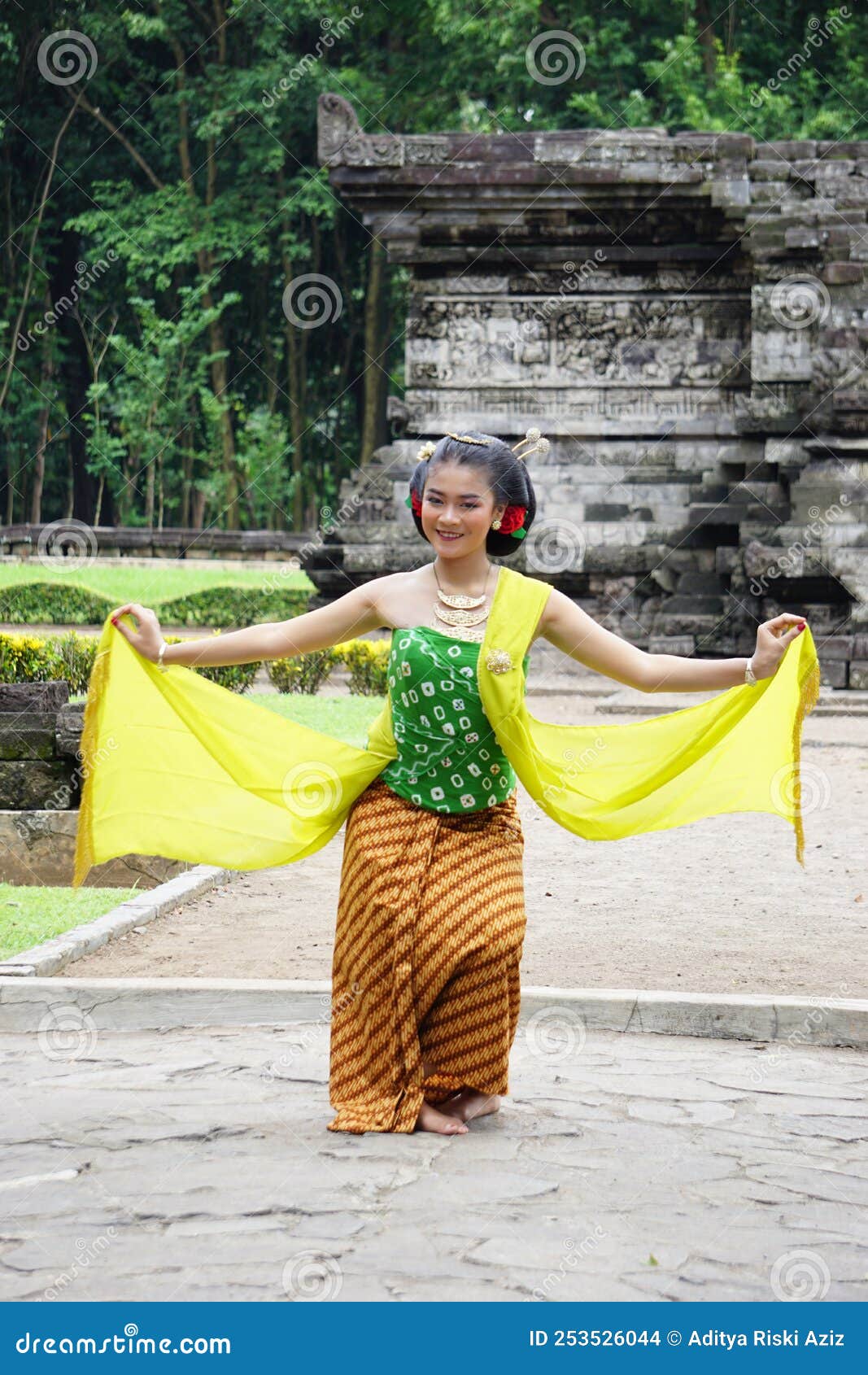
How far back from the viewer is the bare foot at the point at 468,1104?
4.18 metres

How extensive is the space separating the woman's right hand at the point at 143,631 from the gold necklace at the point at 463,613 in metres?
0.75

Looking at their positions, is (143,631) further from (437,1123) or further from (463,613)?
(437,1123)

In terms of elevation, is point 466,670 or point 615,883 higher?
point 466,670

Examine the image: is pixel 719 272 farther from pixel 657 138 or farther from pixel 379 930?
pixel 379 930

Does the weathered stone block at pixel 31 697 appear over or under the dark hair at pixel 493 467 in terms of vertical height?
under

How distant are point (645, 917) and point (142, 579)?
17.6 m

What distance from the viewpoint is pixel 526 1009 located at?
5.19 meters

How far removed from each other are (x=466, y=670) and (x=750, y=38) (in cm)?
2950

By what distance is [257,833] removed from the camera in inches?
180

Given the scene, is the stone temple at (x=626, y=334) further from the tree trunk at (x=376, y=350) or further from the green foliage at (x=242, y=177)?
the tree trunk at (x=376, y=350)

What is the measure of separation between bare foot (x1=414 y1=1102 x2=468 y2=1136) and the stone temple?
41.3 ft

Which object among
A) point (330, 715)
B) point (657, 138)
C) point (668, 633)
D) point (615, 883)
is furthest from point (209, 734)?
point (657, 138)

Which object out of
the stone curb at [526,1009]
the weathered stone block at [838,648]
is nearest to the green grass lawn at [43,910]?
the stone curb at [526,1009]

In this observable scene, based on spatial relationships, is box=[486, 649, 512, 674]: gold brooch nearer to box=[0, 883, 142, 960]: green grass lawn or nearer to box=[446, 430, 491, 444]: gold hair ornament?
box=[446, 430, 491, 444]: gold hair ornament
